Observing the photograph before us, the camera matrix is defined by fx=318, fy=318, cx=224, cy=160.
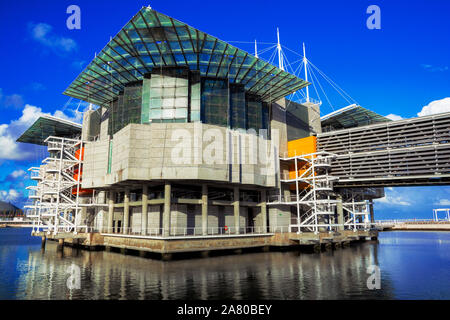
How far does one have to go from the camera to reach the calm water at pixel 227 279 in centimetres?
2138

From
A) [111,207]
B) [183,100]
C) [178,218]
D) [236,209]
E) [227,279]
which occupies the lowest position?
[227,279]

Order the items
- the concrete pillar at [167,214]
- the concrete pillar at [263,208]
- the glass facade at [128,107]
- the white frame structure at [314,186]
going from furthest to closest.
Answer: the glass facade at [128,107], the concrete pillar at [263,208], the white frame structure at [314,186], the concrete pillar at [167,214]

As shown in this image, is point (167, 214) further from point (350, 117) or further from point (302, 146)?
point (350, 117)

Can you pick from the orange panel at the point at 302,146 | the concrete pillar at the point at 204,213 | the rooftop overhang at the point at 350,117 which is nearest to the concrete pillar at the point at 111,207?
the concrete pillar at the point at 204,213

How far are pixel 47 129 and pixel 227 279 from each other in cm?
6968

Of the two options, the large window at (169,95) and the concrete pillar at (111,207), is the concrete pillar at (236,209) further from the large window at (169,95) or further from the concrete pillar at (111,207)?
the concrete pillar at (111,207)

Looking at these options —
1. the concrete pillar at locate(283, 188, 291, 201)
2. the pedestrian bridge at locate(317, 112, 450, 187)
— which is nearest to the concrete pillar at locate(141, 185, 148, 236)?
the concrete pillar at locate(283, 188, 291, 201)

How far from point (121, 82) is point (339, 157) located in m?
40.1

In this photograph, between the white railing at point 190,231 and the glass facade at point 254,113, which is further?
the glass facade at point 254,113

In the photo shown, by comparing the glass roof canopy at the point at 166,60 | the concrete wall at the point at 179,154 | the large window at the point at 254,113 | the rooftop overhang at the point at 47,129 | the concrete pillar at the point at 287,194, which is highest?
the glass roof canopy at the point at 166,60

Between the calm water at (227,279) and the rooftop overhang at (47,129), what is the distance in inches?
1656

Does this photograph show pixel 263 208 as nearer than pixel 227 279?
No

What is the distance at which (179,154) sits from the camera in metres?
42.4

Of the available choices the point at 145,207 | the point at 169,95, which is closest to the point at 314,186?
the point at 145,207
